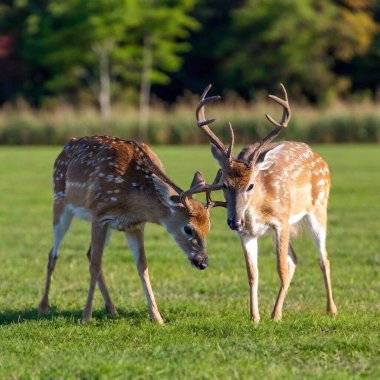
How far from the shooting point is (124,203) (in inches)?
341

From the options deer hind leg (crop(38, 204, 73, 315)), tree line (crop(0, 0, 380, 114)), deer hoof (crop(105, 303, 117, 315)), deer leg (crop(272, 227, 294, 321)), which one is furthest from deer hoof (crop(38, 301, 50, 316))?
tree line (crop(0, 0, 380, 114))

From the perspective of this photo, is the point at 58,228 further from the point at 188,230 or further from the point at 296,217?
the point at 296,217

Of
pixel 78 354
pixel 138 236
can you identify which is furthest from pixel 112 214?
pixel 78 354

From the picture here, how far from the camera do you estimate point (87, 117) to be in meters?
43.2

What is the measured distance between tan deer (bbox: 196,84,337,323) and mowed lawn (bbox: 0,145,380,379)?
39cm

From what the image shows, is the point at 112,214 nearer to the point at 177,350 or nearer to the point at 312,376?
the point at 177,350

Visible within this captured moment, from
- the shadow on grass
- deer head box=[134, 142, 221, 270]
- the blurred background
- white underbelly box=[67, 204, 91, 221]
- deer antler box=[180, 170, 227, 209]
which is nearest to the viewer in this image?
deer antler box=[180, 170, 227, 209]

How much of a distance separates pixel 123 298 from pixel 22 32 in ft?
160

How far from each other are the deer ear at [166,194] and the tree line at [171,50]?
42975mm

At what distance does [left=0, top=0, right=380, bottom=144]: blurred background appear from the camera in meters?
53.0

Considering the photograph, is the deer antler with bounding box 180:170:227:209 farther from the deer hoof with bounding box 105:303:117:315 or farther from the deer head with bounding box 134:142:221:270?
the deer hoof with bounding box 105:303:117:315

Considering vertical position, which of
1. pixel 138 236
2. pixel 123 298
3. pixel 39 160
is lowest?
pixel 39 160

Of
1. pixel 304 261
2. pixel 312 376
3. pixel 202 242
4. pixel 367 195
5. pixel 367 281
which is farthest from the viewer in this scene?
pixel 367 195

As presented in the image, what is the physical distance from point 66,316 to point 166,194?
4.28 ft
